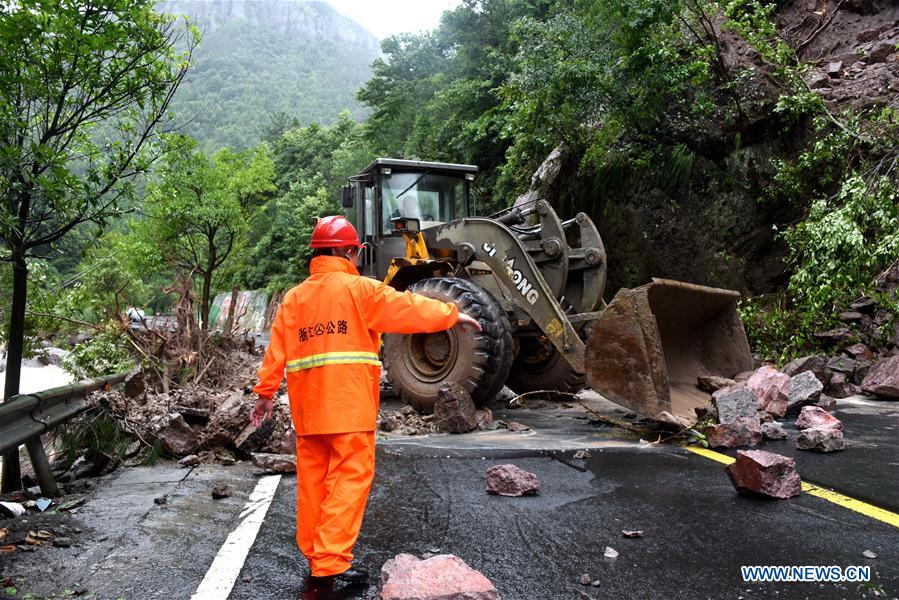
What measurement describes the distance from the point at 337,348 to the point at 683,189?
11370mm

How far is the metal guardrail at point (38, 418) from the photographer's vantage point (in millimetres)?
3891

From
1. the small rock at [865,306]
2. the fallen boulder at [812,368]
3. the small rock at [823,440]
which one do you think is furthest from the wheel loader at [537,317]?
the small rock at [865,306]

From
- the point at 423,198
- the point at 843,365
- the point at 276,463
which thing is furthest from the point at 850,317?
the point at 276,463

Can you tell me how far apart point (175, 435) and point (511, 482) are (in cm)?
301

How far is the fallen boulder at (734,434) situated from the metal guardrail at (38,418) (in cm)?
483

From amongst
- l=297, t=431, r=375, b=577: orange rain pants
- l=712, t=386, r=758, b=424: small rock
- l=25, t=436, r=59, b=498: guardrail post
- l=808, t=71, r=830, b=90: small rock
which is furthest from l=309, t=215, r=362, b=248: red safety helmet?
l=808, t=71, r=830, b=90: small rock

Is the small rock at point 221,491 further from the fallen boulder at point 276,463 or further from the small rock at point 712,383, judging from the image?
the small rock at point 712,383

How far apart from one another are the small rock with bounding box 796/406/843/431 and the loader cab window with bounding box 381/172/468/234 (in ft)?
16.2

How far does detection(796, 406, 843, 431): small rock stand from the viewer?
5465mm

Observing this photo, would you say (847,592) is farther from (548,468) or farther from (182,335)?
(182,335)

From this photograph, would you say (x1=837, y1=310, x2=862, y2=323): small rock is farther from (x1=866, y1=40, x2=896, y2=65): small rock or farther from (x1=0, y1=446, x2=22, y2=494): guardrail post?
(x1=0, y1=446, x2=22, y2=494): guardrail post

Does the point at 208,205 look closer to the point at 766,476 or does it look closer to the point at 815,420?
the point at 815,420

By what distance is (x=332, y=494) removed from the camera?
10.0 feet

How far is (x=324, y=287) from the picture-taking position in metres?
3.31
